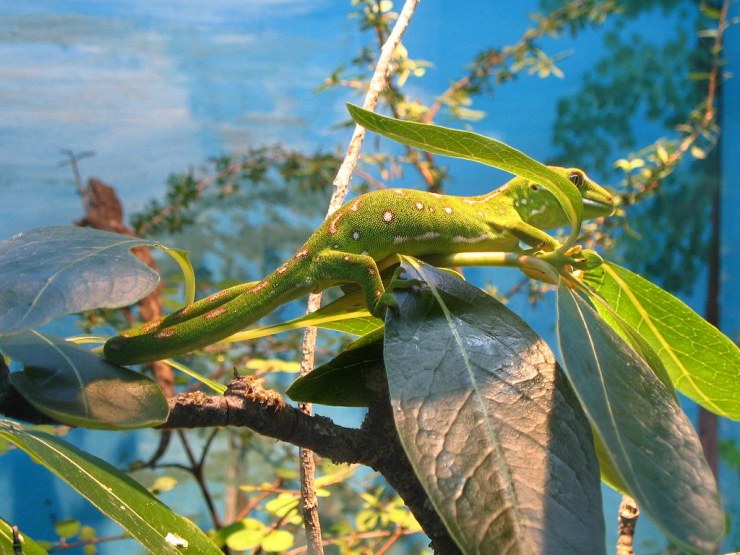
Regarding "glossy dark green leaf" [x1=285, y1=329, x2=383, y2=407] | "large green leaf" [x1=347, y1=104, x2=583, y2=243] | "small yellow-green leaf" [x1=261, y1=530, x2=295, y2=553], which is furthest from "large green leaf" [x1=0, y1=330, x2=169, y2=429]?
"small yellow-green leaf" [x1=261, y1=530, x2=295, y2=553]

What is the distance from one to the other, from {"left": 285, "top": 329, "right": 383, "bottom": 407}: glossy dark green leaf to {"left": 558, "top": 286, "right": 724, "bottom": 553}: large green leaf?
0.56 feet

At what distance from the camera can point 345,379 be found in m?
0.62

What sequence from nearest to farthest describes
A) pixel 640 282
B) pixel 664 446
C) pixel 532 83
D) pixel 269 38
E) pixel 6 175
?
pixel 664 446 → pixel 640 282 → pixel 6 175 → pixel 269 38 → pixel 532 83

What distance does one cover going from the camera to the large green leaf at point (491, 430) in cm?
41

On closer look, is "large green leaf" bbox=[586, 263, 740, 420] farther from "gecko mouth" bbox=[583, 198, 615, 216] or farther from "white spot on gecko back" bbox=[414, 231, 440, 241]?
"gecko mouth" bbox=[583, 198, 615, 216]

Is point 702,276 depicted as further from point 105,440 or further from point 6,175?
point 6,175

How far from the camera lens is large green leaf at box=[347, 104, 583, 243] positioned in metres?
0.53

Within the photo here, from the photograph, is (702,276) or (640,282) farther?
(702,276)

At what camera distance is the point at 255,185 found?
285 cm

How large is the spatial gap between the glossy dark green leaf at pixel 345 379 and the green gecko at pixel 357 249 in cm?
4

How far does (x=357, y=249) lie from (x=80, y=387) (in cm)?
36

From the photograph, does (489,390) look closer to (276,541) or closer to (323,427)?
(323,427)

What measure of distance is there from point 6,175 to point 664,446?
289 centimetres

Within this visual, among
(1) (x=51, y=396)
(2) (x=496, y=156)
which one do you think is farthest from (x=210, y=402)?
(2) (x=496, y=156)
